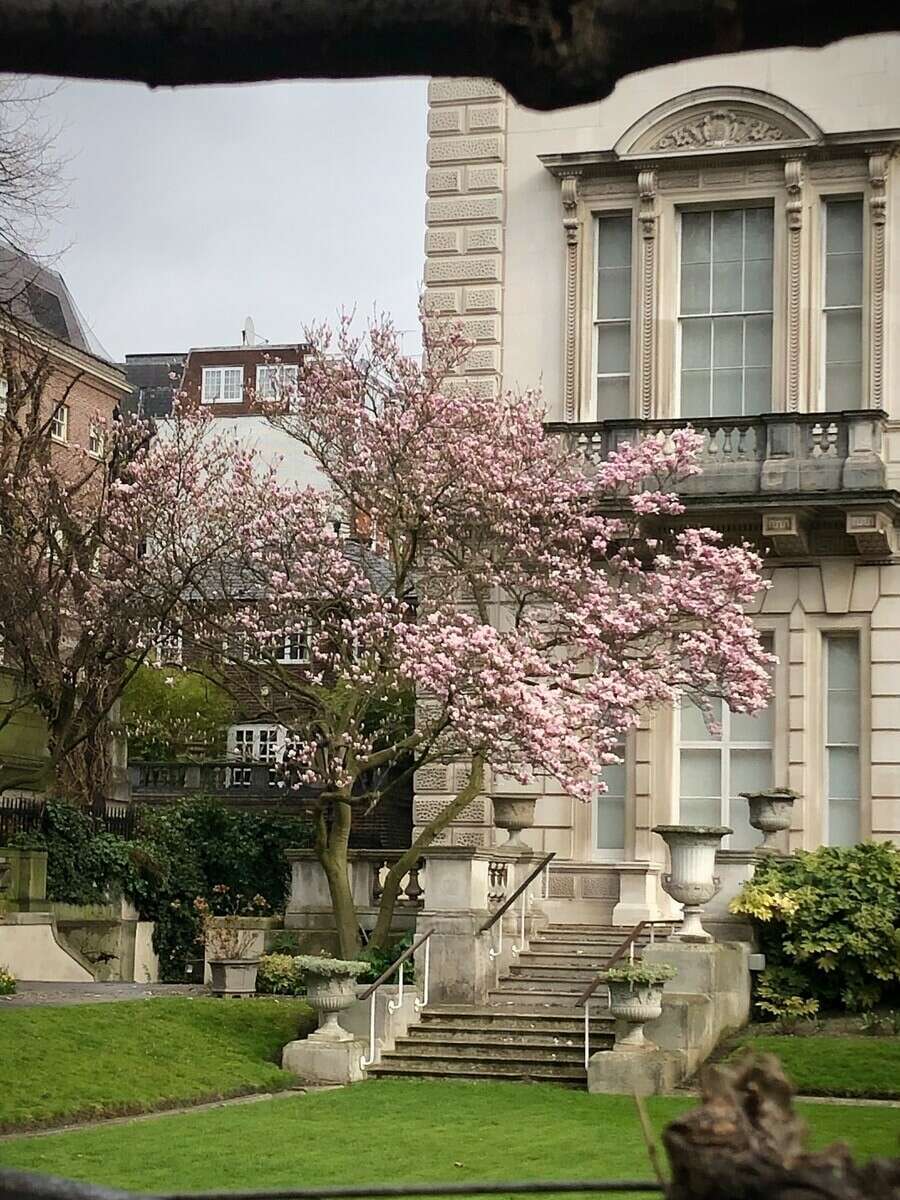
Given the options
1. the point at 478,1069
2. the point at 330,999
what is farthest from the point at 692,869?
the point at 330,999

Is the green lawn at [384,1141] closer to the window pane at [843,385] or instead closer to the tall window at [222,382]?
the window pane at [843,385]

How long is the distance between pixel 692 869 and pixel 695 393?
8041 mm

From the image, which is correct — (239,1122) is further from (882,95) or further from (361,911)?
(882,95)

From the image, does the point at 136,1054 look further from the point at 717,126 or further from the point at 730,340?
the point at 717,126

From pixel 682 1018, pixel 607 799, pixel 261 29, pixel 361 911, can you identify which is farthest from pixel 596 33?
pixel 607 799

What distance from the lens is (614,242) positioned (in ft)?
90.6

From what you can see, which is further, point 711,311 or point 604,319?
point 604,319

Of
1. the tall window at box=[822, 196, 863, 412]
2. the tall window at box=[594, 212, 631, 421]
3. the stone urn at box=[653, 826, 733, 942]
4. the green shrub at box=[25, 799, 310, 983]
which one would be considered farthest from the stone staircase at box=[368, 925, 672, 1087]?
the green shrub at box=[25, 799, 310, 983]

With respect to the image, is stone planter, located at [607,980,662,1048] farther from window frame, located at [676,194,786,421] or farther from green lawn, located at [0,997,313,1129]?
window frame, located at [676,194,786,421]

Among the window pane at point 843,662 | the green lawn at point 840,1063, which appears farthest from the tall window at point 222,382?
the green lawn at point 840,1063

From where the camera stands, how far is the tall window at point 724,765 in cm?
2600

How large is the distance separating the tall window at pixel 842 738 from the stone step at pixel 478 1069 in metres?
7.15

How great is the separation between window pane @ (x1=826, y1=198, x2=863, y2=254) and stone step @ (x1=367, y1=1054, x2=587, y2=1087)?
39.5 ft

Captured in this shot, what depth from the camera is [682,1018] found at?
19703 mm
